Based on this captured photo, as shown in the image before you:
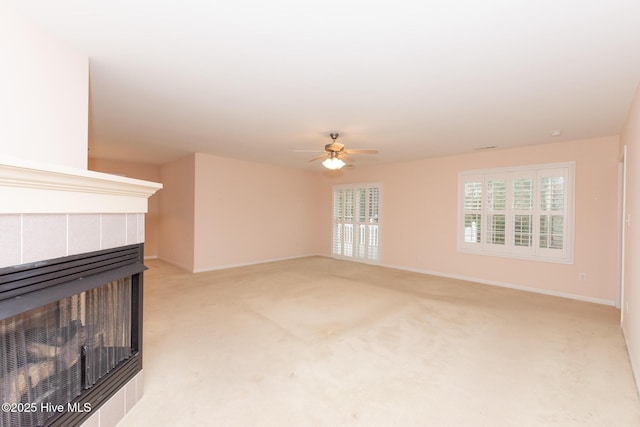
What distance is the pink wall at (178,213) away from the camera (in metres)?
5.81

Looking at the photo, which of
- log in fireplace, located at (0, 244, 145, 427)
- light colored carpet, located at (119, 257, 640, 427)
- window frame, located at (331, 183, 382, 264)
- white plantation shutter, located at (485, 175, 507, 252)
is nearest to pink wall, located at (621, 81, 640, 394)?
light colored carpet, located at (119, 257, 640, 427)

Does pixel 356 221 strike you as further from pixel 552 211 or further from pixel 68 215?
pixel 68 215

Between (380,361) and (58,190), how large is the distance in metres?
2.48

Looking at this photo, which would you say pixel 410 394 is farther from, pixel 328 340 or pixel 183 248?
pixel 183 248

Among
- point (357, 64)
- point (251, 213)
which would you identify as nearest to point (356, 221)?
point (251, 213)

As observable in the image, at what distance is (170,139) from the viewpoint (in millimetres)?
4617

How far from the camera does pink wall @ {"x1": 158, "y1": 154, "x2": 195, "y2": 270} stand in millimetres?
5809

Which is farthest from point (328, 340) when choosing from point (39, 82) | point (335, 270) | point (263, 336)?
point (335, 270)

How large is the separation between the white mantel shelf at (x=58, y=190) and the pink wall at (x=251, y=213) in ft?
14.0

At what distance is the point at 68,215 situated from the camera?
4.50 ft

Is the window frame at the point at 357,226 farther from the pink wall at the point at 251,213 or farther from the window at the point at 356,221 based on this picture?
the pink wall at the point at 251,213

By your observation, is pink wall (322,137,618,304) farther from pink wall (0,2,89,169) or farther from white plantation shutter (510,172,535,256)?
pink wall (0,2,89,169)

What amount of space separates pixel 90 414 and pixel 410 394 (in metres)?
1.94

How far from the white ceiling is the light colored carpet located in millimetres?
2426
